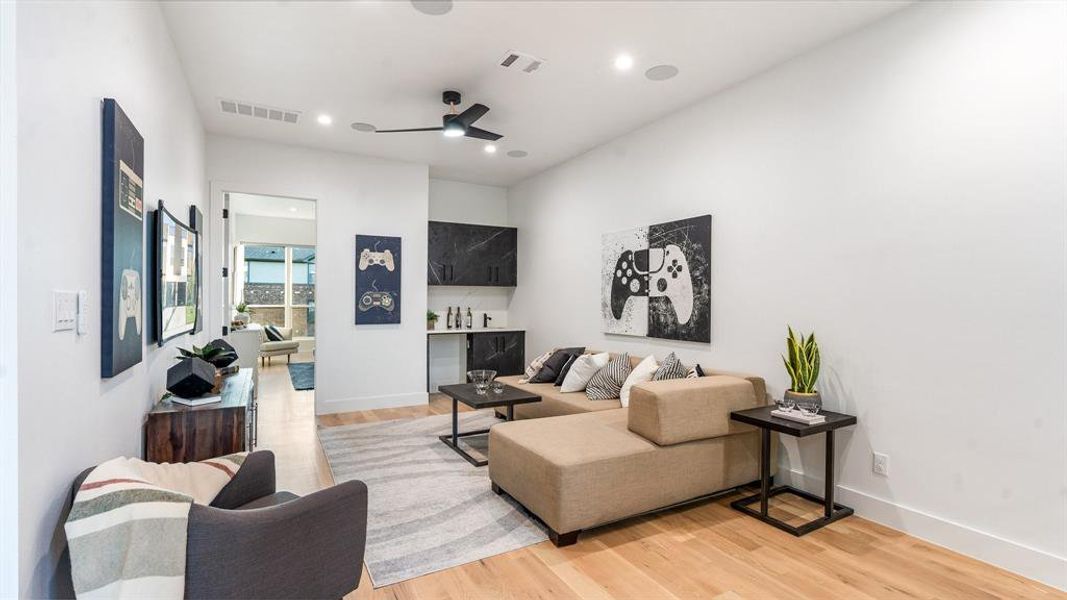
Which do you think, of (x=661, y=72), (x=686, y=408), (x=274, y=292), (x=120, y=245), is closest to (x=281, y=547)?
(x=120, y=245)

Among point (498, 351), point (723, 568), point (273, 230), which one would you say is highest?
point (273, 230)

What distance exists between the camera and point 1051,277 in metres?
2.20

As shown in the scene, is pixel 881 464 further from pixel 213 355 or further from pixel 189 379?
pixel 213 355

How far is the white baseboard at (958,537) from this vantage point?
2.18 meters

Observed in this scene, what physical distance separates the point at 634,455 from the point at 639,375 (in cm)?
132

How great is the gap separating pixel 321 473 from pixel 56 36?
3.02 m

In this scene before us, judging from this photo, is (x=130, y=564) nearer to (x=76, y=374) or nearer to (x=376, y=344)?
(x=76, y=374)

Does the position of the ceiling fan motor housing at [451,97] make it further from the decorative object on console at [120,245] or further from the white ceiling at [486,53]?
the decorative object on console at [120,245]

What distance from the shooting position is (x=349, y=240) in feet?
17.6

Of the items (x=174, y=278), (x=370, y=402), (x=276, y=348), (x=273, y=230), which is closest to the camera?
(x=174, y=278)

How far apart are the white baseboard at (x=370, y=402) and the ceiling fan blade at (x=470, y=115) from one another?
325cm

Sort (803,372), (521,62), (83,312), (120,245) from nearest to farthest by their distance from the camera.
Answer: (83,312)
(120,245)
(803,372)
(521,62)

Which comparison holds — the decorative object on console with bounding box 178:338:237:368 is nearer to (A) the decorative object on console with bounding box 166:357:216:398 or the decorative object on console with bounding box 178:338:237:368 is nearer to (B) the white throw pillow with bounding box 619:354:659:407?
(A) the decorative object on console with bounding box 166:357:216:398

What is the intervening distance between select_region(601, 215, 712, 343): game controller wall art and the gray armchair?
3004mm
